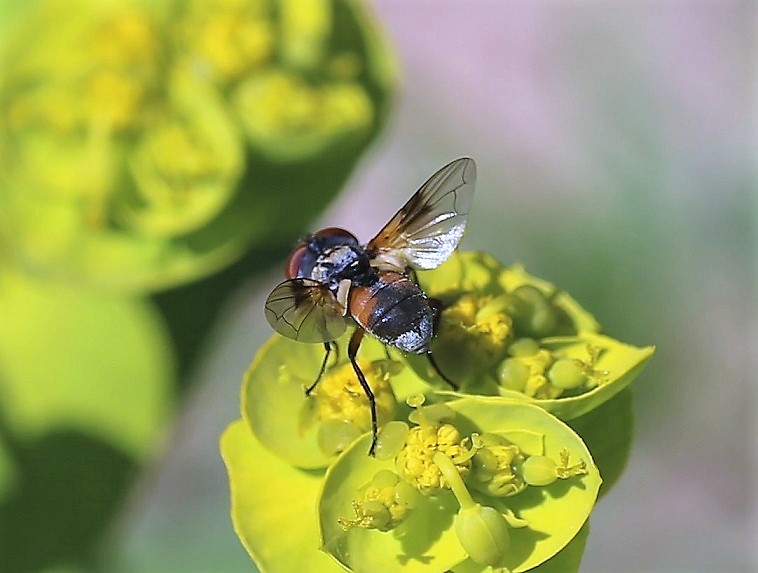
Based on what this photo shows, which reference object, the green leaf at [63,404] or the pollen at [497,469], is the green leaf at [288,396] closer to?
the pollen at [497,469]

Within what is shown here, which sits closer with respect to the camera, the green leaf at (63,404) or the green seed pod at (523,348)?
the green seed pod at (523,348)

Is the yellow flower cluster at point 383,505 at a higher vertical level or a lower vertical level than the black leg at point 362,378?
lower

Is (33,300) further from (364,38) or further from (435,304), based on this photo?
(435,304)

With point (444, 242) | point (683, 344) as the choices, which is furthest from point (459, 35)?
point (444, 242)

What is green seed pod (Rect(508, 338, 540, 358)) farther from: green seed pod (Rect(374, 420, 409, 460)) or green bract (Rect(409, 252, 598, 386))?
green seed pod (Rect(374, 420, 409, 460))

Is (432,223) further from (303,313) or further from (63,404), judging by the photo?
(63,404)

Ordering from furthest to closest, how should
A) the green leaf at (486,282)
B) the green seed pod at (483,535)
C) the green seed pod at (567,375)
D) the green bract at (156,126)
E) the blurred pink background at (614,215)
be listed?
1. the blurred pink background at (614,215)
2. the green bract at (156,126)
3. the green leaf at (486,282)
4. the green seed pod at (567,375)
5. the green seed pod at (483,535)

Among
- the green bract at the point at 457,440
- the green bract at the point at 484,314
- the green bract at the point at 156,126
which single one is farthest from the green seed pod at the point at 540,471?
the green bract at the point at 156,126

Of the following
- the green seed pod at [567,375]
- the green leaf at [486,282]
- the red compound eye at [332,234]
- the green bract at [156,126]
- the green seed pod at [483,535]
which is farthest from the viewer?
the green bract at [156,126]
